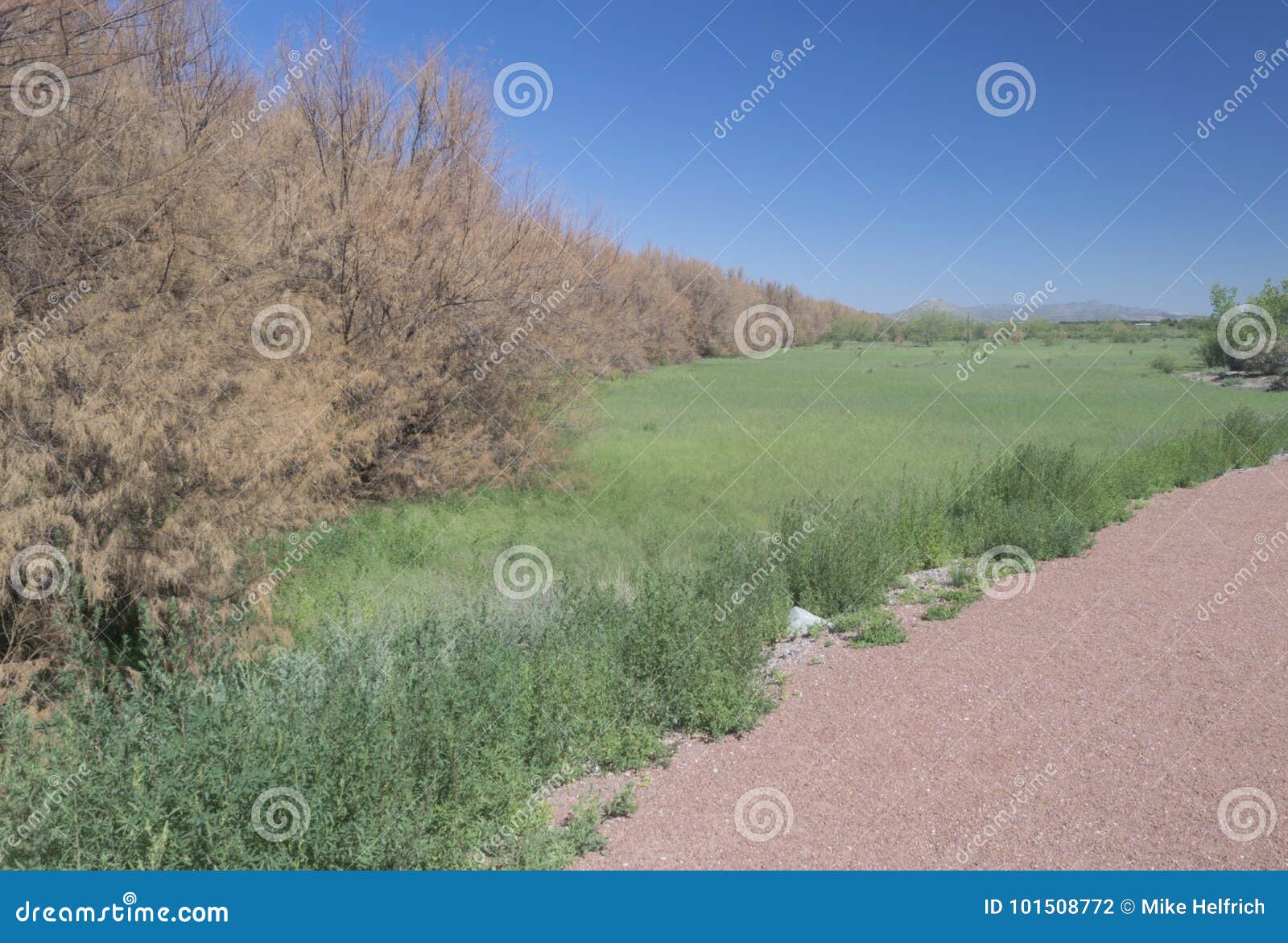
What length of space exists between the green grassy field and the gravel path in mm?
3453

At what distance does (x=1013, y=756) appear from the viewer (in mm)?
4930

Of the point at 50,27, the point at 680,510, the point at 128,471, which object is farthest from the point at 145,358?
the point at 680,510

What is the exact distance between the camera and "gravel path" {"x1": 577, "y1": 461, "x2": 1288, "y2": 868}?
13.2 ft

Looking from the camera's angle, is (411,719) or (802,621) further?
(802,621)

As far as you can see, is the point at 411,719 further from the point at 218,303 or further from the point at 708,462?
the point at 708,462

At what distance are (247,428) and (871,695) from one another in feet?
18.5

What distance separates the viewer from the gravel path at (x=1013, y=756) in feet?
13.2

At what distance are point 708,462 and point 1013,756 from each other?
12.2 metres

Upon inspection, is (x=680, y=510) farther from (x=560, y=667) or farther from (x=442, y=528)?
(x=560, y=667)

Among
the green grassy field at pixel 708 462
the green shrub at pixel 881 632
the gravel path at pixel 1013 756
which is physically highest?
the green grassy field at pixel 708 462

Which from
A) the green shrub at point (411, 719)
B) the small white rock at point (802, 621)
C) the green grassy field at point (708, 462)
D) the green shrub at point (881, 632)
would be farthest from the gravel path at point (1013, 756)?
the green grassy field at point (708, 462)

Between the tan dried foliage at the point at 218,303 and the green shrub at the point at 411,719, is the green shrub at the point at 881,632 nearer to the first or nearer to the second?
the green shrub at the point at 411,719

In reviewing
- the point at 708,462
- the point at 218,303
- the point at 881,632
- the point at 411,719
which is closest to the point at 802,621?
the point at 881,632

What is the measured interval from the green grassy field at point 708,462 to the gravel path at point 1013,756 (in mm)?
3453
